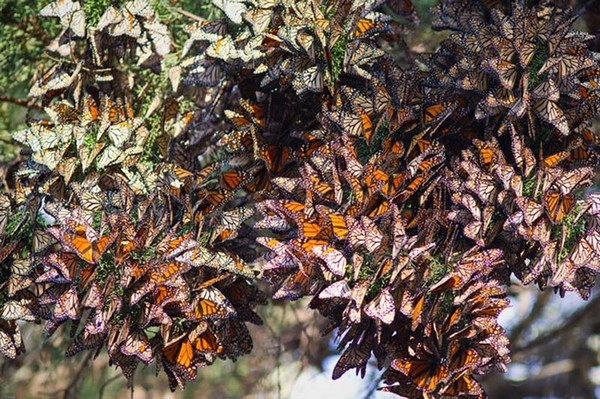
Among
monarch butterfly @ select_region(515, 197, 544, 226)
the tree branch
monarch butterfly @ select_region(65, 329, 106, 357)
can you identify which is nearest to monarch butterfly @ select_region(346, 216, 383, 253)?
monarch butterfly @ select_region(515, 197, 544, 226)

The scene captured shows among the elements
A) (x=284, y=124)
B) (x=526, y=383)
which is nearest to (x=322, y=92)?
(x=284, y=124)

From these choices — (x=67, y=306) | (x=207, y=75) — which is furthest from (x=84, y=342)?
(x=207, y=75)

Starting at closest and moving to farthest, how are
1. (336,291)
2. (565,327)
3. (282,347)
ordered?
1. (336,291)
2. (282,347)
3. (565,327)

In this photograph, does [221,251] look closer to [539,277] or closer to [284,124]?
[284,124]

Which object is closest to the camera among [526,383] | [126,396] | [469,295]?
[469,295]

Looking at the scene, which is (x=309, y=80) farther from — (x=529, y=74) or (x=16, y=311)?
(x=16, y=311)
